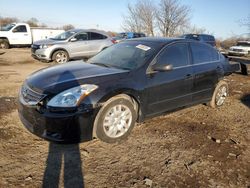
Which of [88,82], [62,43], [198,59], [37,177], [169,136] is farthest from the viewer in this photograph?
[62,43]

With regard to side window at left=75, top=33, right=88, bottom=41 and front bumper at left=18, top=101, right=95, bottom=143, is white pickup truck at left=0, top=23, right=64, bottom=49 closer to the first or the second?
side window at left=75, top=33, right=88, bottom=41

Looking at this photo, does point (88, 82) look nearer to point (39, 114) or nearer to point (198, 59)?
point (39, 114)

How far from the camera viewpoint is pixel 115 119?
13.7 feet

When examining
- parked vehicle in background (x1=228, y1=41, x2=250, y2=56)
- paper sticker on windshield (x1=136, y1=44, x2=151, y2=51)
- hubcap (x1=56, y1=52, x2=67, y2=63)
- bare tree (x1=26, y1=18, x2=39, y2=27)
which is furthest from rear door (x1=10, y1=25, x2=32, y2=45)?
bare tree (x1=26, y1=18, x2=39, y2=27)

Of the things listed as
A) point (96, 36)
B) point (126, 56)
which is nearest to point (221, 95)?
point (126, 56)

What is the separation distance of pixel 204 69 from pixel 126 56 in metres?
1.77

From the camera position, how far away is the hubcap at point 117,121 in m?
4.08

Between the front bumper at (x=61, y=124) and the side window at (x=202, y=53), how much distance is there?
2.77m

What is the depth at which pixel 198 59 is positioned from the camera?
5.59m

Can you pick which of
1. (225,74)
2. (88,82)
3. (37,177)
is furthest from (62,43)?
(37,177)

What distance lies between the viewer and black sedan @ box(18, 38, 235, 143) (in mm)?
3707

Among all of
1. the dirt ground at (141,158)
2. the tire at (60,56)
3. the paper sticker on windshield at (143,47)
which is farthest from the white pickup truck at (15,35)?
the paper sticker on windshield at (143,47)

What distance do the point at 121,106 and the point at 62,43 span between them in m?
8.91

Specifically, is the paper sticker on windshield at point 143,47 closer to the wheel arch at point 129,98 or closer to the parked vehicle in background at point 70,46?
the wheel arch at point 129,98
